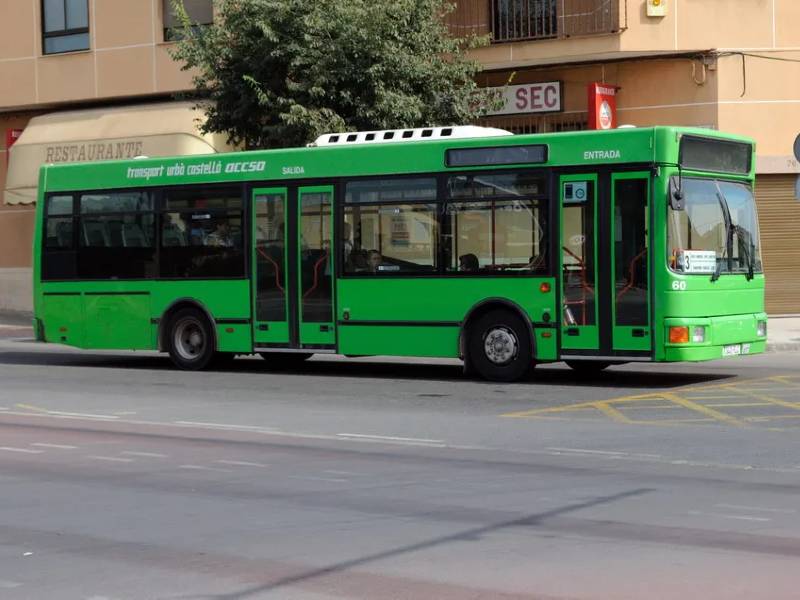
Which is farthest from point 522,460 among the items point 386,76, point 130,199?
point 386,76

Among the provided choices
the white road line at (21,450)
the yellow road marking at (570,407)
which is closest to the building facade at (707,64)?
the yellow road marking at (570,407)

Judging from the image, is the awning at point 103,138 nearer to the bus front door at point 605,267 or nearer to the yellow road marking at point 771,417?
the bus front door at point 605,267

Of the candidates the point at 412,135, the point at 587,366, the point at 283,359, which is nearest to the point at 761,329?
the point at 587,366

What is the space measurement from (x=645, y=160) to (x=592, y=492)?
742 centimetres

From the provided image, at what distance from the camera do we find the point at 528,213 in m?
16.6

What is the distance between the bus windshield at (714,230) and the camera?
1587cm

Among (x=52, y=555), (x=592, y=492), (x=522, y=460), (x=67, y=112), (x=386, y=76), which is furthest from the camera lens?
→ (x=67, y=112)

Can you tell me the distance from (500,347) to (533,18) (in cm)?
1268

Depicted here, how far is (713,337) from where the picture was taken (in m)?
16.0

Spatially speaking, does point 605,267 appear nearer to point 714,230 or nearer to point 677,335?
point 677,335

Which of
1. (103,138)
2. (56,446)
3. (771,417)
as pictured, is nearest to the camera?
(56,446)

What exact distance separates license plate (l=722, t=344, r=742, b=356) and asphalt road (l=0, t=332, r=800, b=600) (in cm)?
38

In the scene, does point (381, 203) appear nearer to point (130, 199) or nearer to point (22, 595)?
point (130, 199)

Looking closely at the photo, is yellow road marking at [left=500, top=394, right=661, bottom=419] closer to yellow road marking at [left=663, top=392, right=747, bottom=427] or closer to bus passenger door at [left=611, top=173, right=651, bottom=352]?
yellow road marking at [left=663, top=392, right=747, bottom=427]
